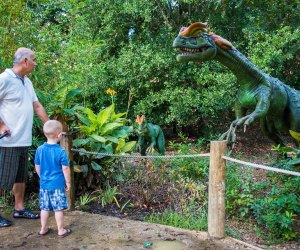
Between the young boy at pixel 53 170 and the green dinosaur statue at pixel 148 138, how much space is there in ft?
8.50

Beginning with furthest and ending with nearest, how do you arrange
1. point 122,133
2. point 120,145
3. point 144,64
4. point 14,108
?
point 144,64 < point 122,133 < point 120,145 < point 14,108

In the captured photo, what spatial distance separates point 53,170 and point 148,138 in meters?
2.90

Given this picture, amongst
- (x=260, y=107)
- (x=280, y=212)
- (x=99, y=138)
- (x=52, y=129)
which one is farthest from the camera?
(x=99, y=138)

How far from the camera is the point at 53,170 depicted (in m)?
3.48

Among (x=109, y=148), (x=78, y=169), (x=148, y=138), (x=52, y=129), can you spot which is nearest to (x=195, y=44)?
(x=109, y=148)

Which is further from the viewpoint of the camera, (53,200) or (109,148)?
(109,148)

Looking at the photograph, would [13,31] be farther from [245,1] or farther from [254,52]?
[254,52]

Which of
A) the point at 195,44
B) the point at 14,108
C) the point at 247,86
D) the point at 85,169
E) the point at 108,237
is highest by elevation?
the point at 195,44

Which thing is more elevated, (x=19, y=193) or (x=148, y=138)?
(x=148, y=138)

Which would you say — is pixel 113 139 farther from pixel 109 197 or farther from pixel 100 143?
pixel 109 197

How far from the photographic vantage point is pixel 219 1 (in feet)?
22.2

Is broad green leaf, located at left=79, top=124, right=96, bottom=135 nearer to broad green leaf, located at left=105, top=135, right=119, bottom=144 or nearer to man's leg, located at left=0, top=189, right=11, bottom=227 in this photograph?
broad green leaf, located at left=105, top=135, right=119, bottom=144

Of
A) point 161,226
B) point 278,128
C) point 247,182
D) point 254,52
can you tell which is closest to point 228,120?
point 254,52

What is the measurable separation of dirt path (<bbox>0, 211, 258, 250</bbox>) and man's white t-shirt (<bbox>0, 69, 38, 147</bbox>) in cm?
87
